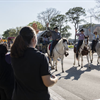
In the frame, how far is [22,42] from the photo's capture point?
211cm

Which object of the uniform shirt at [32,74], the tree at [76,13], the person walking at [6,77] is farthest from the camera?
the tree at [76,13]

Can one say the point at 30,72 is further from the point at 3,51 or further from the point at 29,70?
the point at 3,51

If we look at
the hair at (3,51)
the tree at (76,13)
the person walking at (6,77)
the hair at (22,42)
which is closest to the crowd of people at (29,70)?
the hair at (22,42)

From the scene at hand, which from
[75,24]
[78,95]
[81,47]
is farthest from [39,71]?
[75,24]

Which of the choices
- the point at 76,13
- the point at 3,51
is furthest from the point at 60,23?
the point at 3,51

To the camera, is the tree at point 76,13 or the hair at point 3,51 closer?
the hair at point 3,51

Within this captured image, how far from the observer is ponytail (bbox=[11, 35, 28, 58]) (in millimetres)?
2073

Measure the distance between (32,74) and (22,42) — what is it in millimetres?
483

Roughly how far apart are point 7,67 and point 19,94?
1.19 meters

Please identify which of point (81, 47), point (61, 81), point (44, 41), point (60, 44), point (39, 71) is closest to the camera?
point (39, 71)

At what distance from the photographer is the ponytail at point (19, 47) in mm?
2073

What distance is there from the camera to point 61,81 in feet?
24.1

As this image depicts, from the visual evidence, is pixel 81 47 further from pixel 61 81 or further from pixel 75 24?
pixel 75 24

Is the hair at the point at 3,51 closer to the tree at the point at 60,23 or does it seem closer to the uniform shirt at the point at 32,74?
the uniform shirt at the point at 32,74
